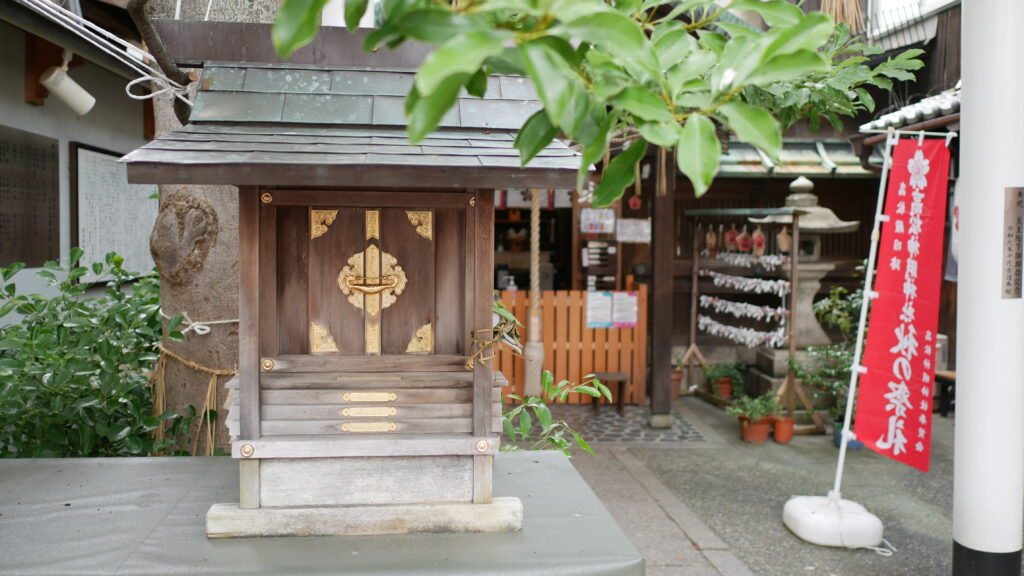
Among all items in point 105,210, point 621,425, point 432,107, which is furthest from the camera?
point 621,425

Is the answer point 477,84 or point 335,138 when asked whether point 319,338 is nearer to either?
point 335,138

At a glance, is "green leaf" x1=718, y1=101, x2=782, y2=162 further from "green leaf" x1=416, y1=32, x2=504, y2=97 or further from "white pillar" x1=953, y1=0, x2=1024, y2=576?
Answer: "white pillar" x1=953, y1=0, x2=1024, y2=576

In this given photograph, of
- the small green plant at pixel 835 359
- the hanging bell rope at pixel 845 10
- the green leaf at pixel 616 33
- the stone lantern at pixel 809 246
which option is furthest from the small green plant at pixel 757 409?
the green leaf at pixel 616 33

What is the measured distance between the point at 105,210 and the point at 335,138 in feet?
20.4

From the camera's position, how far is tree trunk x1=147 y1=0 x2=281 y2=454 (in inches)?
159

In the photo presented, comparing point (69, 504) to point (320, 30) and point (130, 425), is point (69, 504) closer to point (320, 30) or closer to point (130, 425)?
point (130, 425)

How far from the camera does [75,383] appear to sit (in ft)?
13.2

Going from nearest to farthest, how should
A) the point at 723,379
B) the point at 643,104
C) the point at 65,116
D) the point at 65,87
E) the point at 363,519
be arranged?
the point at 643,104 → the point at 363,519 → the point at 65,87 → the point at 65,116 → the point at 723,379

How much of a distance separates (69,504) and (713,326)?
8.27m

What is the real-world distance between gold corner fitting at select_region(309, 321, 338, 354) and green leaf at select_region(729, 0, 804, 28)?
1.78 metres

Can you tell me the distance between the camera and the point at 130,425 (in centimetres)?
420

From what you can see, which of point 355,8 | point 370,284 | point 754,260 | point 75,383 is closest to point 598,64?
point 355,8

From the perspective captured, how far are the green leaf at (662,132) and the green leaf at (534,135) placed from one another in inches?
7.4

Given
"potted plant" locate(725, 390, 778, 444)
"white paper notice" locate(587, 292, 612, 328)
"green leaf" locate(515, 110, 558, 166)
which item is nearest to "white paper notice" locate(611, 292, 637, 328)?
"white paper notice" locate(587, 292, 612, 328)
